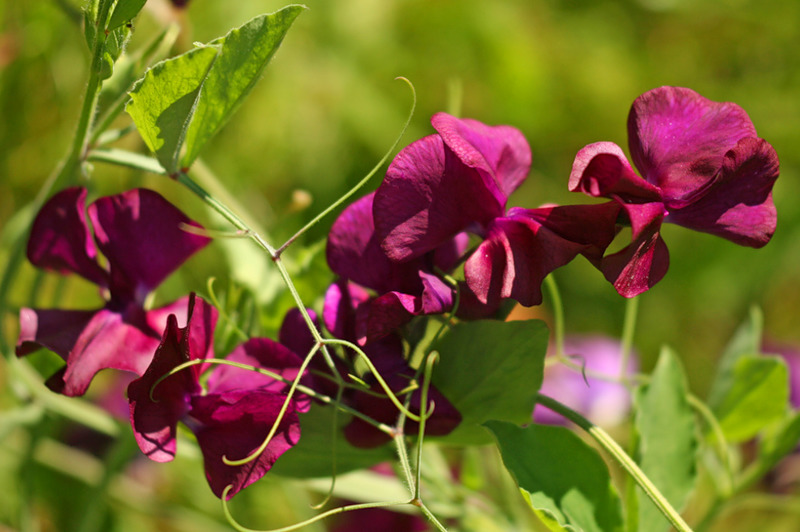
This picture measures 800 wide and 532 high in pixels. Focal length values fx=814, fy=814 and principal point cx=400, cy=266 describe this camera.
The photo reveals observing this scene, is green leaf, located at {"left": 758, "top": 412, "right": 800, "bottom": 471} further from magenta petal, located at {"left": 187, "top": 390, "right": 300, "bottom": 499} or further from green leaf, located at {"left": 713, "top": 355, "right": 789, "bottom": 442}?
magenta petal, located at {"left": 187, "top": 390, "right": 300, "bottom": 499}

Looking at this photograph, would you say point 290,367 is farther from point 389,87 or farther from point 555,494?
point 389,87

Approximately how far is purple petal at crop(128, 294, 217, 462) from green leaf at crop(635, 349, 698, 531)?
0.22 meters

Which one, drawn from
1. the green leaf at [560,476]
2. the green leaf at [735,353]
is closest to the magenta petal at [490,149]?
the green leaf at [560,476]

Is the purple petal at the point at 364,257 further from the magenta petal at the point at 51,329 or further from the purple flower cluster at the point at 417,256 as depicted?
the magenta petal at the point at 51,329

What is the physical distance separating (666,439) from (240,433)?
0.22 metres

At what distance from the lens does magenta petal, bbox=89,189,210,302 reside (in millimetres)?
378

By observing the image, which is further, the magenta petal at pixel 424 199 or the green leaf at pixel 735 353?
the green leaf at pixel 735 353

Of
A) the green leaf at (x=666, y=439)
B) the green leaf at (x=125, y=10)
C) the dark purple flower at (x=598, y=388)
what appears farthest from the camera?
the dark purple flower at (x=598, y=388)

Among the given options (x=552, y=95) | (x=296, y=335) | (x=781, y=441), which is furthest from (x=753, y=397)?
(x=552, y=95)

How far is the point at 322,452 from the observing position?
0.38 m

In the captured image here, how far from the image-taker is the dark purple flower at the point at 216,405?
12.8 inches

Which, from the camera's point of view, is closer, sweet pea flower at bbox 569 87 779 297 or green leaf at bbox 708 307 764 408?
sweet pea flower at bbox 569 87 779 297

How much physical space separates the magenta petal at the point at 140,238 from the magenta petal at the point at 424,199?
0.10m

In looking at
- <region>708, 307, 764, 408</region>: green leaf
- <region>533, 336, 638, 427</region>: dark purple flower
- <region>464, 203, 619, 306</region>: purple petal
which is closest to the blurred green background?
<region>533, 336, 638, 427</region>: dark purple flower
